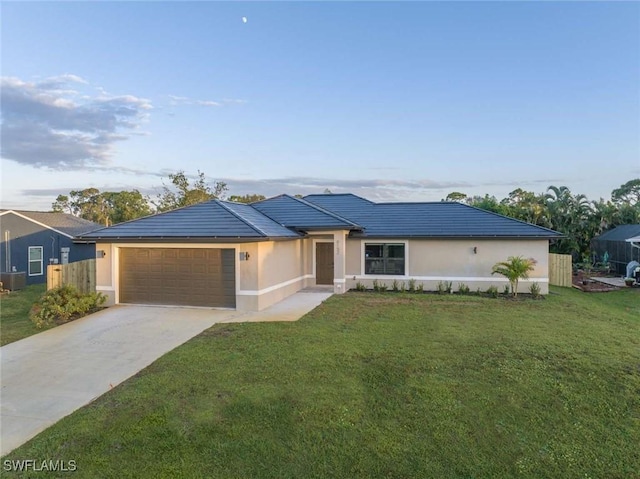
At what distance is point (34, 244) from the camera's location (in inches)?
838

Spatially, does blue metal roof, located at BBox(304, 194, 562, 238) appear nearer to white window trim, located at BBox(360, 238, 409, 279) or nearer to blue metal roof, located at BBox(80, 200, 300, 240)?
white window trim, located at BBox(360, 238, 409, 279)

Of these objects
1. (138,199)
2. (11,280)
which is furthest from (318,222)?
(138,199)

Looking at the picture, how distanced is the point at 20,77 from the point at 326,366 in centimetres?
1384

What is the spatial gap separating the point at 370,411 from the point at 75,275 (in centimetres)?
1246

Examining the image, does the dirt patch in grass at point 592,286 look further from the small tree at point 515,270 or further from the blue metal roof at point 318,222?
the small tree at point 515,270

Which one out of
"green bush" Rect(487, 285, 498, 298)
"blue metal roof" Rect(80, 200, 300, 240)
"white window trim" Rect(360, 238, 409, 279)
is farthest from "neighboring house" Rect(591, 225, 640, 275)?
"blue metal roof" Rect(80, 200, 300, 240)

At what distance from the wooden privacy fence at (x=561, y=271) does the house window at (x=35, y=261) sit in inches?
1091

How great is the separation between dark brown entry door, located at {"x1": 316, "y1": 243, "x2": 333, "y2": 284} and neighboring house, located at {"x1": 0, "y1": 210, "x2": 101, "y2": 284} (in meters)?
14.1

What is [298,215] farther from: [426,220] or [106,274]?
[106,274]

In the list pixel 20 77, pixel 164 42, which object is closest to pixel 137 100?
pixel 164 42

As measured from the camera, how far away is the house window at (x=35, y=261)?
828 inches

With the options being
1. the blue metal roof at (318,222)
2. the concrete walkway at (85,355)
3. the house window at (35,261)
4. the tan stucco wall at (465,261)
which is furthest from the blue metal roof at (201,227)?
the house window at (35,261)

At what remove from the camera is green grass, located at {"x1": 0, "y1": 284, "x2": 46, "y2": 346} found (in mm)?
9648

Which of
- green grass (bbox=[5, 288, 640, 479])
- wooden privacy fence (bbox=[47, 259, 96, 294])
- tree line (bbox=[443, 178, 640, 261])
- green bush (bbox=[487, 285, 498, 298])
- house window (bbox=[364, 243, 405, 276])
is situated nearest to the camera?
green grass (bbox=[5, 288, 640, 479])
